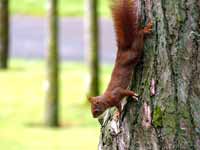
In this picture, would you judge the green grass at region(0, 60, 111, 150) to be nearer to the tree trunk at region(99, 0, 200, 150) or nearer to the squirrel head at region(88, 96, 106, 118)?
the squirrel head at region(88, 96, 106, 118)

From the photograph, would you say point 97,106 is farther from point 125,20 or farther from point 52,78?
point 52,78

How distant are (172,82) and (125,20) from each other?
1.07ft

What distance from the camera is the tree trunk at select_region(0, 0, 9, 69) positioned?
57.3ft

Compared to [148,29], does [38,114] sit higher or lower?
lower

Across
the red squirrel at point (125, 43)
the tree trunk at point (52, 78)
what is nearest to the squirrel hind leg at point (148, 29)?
the red squirrel at point (125, 43)

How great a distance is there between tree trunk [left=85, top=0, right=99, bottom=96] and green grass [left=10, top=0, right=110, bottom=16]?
15878 mm

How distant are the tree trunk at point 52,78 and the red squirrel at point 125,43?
8748mm

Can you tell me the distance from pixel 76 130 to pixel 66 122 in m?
0.81

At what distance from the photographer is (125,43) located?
9.89 feet

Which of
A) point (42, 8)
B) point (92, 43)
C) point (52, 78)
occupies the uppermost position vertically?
point (42, 8)

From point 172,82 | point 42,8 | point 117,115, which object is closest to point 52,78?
A: point 117,115

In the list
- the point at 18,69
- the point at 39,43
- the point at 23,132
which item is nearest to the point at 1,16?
the point at 18,69

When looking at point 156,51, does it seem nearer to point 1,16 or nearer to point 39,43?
point 1,16

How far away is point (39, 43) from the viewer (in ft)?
71.3
